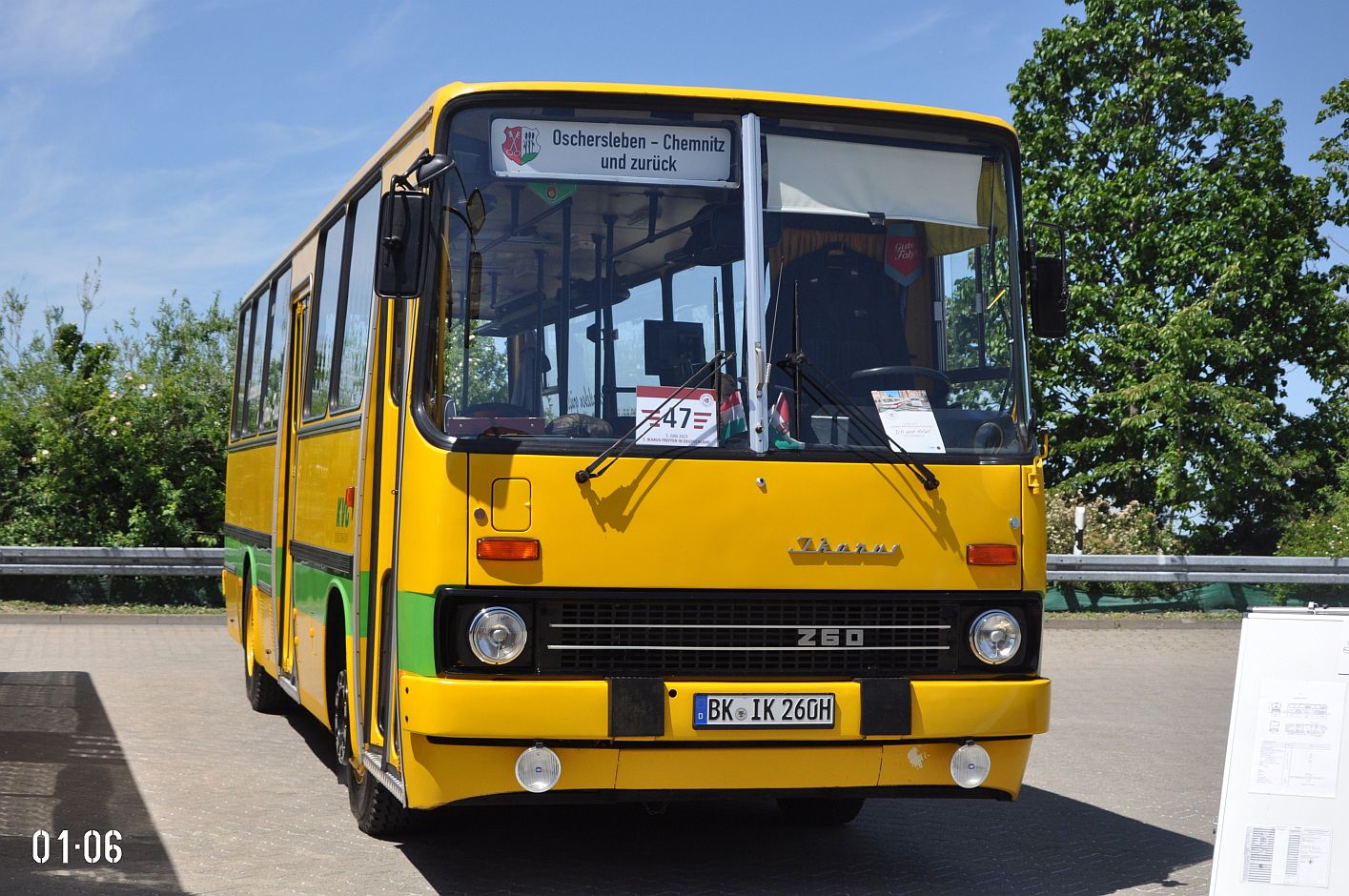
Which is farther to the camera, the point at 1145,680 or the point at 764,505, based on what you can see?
the point at 1145,680

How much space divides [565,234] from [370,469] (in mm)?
1492

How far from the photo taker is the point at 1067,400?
120 feet

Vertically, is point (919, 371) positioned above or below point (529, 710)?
above

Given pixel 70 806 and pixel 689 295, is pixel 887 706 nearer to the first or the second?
pixel 689 295

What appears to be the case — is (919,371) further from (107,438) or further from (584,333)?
(107,438)

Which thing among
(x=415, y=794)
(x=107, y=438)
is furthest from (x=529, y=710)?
(x=107, y=438)

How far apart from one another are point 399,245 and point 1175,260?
30.5 m

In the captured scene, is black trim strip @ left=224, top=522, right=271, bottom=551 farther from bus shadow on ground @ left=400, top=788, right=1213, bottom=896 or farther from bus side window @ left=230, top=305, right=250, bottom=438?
bus shadow on ground @ left=400, top=788, right=1213, bottom=896

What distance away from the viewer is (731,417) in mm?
6969

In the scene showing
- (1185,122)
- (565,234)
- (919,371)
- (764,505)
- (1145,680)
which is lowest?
(1145,680)

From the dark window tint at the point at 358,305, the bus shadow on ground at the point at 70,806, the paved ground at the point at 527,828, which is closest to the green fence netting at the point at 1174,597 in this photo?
the paved ground at the point at 527,828

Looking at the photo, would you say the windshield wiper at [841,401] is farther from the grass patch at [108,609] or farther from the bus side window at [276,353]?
the grass patch at [108,609]
